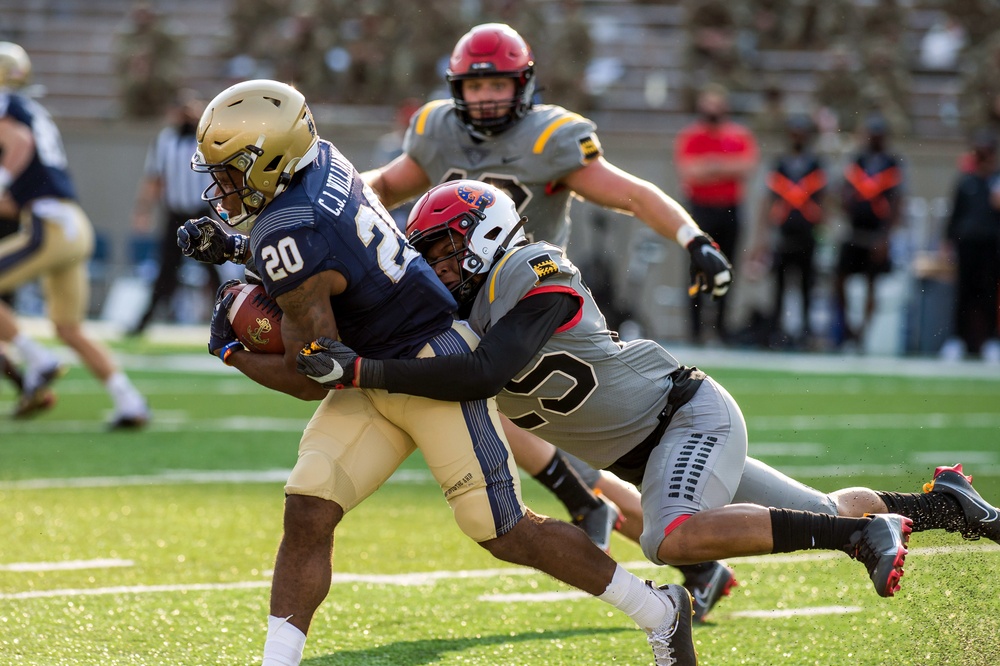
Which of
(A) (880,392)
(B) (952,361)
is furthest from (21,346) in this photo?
(B) (952,361)

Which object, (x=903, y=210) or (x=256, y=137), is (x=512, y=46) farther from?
(x=903, y=210)

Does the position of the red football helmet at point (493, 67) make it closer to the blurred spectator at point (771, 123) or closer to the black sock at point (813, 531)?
the black sock at point (813, 531)

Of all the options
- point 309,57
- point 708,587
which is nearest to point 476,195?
point 708,587

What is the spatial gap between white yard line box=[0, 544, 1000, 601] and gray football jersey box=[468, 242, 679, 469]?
0.87 meters

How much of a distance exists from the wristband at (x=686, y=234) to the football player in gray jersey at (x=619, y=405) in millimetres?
799

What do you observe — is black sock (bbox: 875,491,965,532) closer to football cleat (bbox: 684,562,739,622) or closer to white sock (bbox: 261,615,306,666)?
football cleat (bbox: 684,562,739,622)

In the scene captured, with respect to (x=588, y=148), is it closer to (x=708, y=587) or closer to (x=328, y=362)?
(x=708, y=587)

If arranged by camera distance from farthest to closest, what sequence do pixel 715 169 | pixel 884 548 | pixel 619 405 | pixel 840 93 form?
pixel 840 93, pixel 715 169, pixel 619 405, pixel 884 548

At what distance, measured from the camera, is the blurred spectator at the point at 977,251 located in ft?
39.0

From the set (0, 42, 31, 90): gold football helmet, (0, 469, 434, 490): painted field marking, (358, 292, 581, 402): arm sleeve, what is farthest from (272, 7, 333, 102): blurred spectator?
(358, 292, 581, 402): arm sleeve

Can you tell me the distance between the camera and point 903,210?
41.0ft

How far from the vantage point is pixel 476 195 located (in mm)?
3395

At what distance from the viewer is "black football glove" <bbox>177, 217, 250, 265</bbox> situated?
137 inches

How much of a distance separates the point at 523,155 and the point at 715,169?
770 cm
